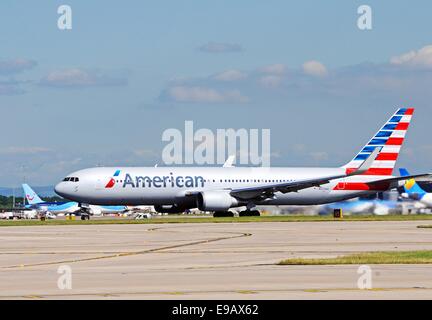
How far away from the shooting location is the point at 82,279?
23.6 metres

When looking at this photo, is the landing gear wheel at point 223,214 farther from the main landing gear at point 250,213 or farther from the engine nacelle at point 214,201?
A: the engine nacelle at point 214,201

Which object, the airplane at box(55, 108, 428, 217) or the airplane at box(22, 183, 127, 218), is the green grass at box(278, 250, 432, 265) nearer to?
the airplane at box(55, 108, 428, 217)

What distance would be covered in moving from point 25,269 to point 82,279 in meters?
4.39

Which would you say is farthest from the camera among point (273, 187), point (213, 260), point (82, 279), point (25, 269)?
point (273, 187)

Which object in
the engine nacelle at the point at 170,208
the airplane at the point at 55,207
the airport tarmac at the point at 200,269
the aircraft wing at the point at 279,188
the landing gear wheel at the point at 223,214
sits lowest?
the airport tarmac at the point at 200,269

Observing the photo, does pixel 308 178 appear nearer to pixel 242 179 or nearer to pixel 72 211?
pixel 242 179

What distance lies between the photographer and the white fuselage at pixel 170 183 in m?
84.2

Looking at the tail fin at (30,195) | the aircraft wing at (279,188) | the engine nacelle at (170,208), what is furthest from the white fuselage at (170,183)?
the tail fin at (30,195)

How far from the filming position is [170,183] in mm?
85000

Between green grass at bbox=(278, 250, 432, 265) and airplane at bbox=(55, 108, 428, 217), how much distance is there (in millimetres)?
52420

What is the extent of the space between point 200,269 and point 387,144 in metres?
70.7

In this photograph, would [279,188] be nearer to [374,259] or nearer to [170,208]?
[170,208]

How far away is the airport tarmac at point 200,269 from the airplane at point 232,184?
38111 millimetres
